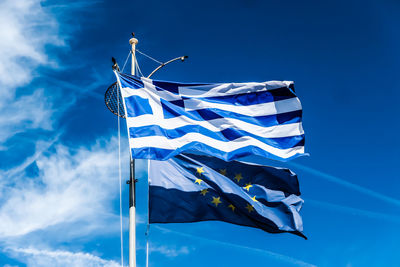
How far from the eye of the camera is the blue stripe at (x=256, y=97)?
14.4m

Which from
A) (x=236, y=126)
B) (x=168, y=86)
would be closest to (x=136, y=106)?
(x=168, y=86)

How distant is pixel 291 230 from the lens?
1352cm

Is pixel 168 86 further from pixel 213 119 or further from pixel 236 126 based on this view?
pixel 236 126

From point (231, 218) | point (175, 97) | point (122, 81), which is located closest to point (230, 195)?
point (231, 218)

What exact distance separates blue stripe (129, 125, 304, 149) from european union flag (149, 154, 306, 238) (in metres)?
1.19

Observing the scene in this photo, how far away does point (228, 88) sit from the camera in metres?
14.4

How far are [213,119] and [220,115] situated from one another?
1.04 feet

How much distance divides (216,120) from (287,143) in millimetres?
2513

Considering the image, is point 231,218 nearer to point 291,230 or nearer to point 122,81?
point 291,230

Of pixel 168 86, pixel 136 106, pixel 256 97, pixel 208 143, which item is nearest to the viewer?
pixel 136 106

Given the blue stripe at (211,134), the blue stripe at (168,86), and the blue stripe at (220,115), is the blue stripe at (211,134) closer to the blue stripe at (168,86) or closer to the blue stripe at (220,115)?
the blue stripe at (220,115)

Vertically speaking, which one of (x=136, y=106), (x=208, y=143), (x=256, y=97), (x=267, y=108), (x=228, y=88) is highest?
(x=228, y=88)

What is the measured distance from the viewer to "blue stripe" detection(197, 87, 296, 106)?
47.3ft

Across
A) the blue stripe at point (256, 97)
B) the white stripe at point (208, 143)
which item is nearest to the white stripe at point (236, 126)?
the white stripe at point (208, 143)
